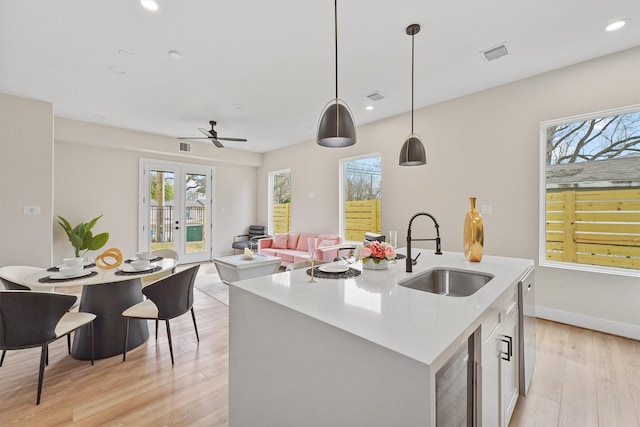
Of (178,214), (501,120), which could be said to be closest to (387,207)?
(501,120)

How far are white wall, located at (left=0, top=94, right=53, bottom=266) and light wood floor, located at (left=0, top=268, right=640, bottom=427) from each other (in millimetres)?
2071

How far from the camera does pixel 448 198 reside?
12.9 ft

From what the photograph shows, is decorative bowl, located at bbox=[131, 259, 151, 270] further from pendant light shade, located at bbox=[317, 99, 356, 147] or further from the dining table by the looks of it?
pendant light shade, located at bbox=[317, 99, 356, 147]

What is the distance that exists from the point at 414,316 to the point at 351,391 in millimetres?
346

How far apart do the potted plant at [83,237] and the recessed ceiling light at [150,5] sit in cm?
405

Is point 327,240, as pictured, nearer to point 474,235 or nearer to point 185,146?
point 474,235

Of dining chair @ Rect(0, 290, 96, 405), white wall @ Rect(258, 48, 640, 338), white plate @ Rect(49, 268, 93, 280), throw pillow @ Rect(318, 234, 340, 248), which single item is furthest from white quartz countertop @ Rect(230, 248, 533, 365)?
throw pillow @ Rect(318, 234, 340, 248)

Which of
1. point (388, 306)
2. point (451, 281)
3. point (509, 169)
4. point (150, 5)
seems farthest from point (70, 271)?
point (509, 169)

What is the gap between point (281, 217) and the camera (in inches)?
279

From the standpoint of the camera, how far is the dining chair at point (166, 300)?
2.25 meters

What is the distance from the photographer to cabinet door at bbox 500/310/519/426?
1.36m

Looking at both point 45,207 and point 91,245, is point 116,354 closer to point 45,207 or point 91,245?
point 45,207

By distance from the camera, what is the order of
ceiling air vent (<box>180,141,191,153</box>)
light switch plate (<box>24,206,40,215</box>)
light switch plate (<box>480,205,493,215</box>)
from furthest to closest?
1. ceiling air vent (<box>180,141,191,153</box>)
2. light switch plate (<box>24,206,40,215</box>)
3. light switch plate (<box>480,205,493,215</box>)

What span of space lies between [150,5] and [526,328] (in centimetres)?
360
